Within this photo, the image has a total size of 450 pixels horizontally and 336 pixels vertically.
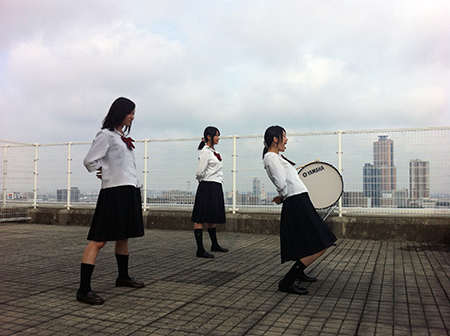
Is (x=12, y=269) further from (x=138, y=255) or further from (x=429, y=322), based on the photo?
(x=429, y=322)

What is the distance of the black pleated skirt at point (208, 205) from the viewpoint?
621 centimetres

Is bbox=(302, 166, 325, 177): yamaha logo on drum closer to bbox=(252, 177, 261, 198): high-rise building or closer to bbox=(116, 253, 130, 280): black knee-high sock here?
bbox=(252, 177, 261, 198): high-rise building

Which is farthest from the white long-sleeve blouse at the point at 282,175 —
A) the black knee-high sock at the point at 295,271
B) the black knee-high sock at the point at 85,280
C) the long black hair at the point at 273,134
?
the black knee-high sock at the point at 85,280

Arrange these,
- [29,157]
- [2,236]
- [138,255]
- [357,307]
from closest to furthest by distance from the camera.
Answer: [357,307]
[138,255]
[2,236]
[29,157]

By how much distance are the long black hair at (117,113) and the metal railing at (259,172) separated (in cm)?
486

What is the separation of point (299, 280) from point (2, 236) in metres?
6.68

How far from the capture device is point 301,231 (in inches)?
→ 156

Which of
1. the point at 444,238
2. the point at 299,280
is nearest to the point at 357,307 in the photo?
the point at 299,280

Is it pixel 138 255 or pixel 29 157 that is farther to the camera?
pixel 29 157

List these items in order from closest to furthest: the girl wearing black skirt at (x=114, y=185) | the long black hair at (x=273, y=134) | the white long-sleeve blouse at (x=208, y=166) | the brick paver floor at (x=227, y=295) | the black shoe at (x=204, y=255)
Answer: the brick paver floor at (x=227, y=295)
the girl wearing black skirt at (x=114, y=185)
the long black hair at (x=273, y=134)
the black shoe at (x=204, y=255)
the white long-sleeve blouse at (x=208, y=166)

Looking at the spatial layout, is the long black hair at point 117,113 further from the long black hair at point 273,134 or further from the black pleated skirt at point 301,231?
the black pleated skirt at point 301,231

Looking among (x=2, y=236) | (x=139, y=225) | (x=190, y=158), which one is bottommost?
(x=2, y=236)

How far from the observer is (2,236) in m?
8.42

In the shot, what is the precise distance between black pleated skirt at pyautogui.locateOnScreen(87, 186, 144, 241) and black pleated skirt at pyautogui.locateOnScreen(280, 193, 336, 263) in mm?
1473
